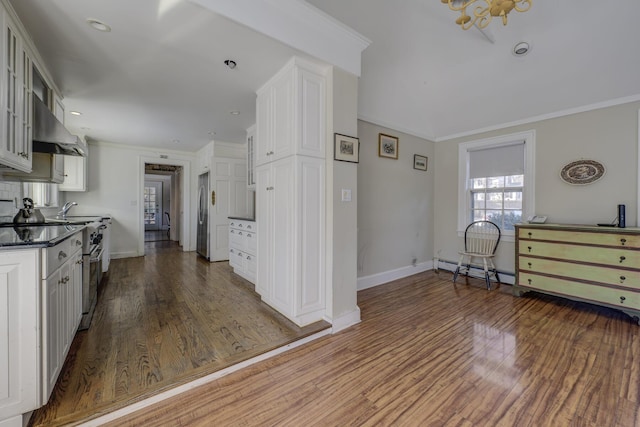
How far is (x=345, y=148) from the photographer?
239 cm

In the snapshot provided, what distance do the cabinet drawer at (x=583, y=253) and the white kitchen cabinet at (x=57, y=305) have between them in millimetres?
4424

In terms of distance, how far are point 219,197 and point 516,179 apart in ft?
16.5

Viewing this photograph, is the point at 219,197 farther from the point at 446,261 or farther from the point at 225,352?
the point at 446,261

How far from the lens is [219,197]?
16.4ft

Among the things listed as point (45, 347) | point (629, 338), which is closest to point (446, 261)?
point (629, 338)

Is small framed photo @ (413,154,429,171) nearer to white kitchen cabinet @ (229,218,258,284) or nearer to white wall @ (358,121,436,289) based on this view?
white wall @ (358,121,436,289)

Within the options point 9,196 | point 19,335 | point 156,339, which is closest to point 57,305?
point 19,335

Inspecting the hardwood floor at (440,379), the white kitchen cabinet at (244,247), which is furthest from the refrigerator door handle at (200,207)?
the hardwood floor at (440,379)

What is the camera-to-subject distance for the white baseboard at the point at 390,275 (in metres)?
3.53

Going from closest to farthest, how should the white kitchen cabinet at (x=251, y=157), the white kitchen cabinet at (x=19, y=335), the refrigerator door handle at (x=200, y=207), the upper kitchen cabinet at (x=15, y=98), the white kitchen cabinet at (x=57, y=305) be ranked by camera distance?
the white kitchen cabinet at (x=19, y=335)
the white kitchen cabinet at (x=57, y=305)
the upper kitchen cabinet at (x=15, y=98)
the white kitchen cabinet at (x=251, y=157)
the refrigerator door handle at (x=200, y=207)

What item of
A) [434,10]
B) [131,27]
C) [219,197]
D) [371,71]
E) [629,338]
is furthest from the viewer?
[219,197]

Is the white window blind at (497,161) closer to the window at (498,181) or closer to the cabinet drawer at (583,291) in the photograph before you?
the window at (498,181)

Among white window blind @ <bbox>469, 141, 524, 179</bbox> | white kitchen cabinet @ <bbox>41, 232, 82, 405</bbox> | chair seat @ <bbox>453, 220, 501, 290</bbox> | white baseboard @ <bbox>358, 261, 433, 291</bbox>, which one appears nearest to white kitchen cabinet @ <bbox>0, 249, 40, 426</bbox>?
white kitchen cabinet @ <bbox>41, 232, 82, 405</bbox>

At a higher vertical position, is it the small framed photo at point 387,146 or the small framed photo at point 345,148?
the small framed photo at point 387,146
